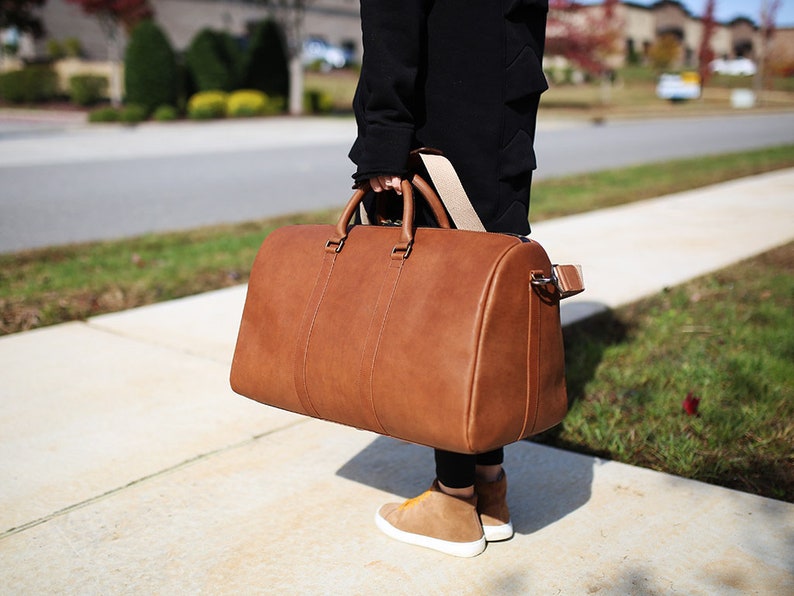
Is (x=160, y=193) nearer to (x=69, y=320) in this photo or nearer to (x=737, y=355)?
(x=69, y=320)

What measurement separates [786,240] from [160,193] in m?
6.28

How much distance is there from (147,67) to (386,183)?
23.6 metres

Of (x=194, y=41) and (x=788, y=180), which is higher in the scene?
(x=194, y=41)

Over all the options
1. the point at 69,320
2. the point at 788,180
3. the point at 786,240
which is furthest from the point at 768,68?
the point at 69,320

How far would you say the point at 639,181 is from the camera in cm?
1037

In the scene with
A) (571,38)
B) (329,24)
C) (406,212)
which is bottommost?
(406,212)

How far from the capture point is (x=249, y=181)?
10.3 metres

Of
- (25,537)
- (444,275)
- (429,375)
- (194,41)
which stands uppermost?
(194,41)

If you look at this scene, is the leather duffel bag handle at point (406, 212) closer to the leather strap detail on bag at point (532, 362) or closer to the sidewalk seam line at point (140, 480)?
the leather strap detail on bag at point (532, 362)

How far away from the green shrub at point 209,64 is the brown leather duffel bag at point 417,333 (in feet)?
82.6

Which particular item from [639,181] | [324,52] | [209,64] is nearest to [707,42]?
[324,52]

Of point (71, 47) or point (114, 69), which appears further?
point (71, 47)

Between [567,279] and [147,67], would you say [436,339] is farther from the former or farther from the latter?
[147,67]

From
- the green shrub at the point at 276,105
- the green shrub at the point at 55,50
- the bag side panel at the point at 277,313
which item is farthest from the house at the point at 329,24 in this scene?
the bag side panel at the point at 277,313
